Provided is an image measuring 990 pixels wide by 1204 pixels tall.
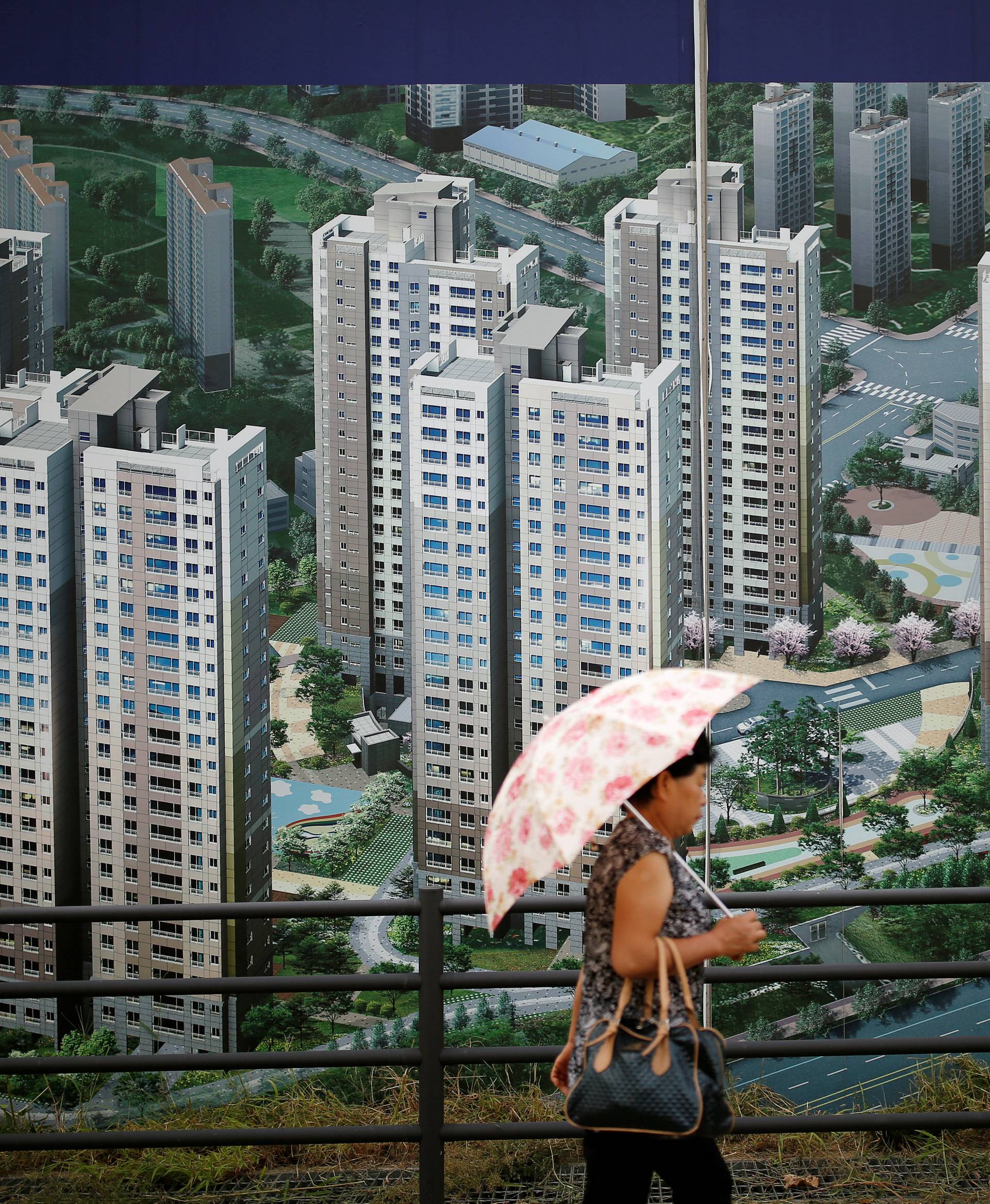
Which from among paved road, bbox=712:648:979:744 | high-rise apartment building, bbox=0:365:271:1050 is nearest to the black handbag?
high-rise apartment building, bbox=0:365:271:1050

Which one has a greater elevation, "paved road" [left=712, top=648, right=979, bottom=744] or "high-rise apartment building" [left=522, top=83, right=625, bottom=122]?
"high-rise apartment building" [left=522, top=83, right=625, bottom=122]

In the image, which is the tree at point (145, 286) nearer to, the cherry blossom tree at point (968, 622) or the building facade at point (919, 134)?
the building facade at point (919, 134)

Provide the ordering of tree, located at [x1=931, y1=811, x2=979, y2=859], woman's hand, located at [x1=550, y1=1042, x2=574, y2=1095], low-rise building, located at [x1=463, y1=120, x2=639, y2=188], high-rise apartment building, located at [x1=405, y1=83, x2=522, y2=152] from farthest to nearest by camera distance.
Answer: tree, located at [x1=931, y1=811, x2=979, y2=859], low-rise building, located at [x1=463, y1=120, x2=639, y2=188], high-rise apartment building, located at [x1=405, y1=83, x2=522, y2=152], woman's hand, located at [x1=550, y1=1042, x2=574, y2=1095]

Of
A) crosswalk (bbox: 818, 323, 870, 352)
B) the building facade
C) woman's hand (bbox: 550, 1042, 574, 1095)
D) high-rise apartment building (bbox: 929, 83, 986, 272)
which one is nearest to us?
woman's hand (bbox: 550, 1042, 574, 1095)

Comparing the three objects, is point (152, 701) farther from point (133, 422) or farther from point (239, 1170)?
point (239, 1170)

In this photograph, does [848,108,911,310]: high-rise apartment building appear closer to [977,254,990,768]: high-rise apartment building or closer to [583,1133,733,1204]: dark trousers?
[977,254,990,768]: high-rise apartment building

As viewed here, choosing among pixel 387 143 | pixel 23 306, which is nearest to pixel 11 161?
pixel 23 306

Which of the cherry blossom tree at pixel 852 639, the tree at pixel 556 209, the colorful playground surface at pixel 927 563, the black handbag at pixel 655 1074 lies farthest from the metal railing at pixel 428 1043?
the cherry blossom tree at pixel 852 639

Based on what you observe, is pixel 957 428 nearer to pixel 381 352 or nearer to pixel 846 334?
pixel 846 334
